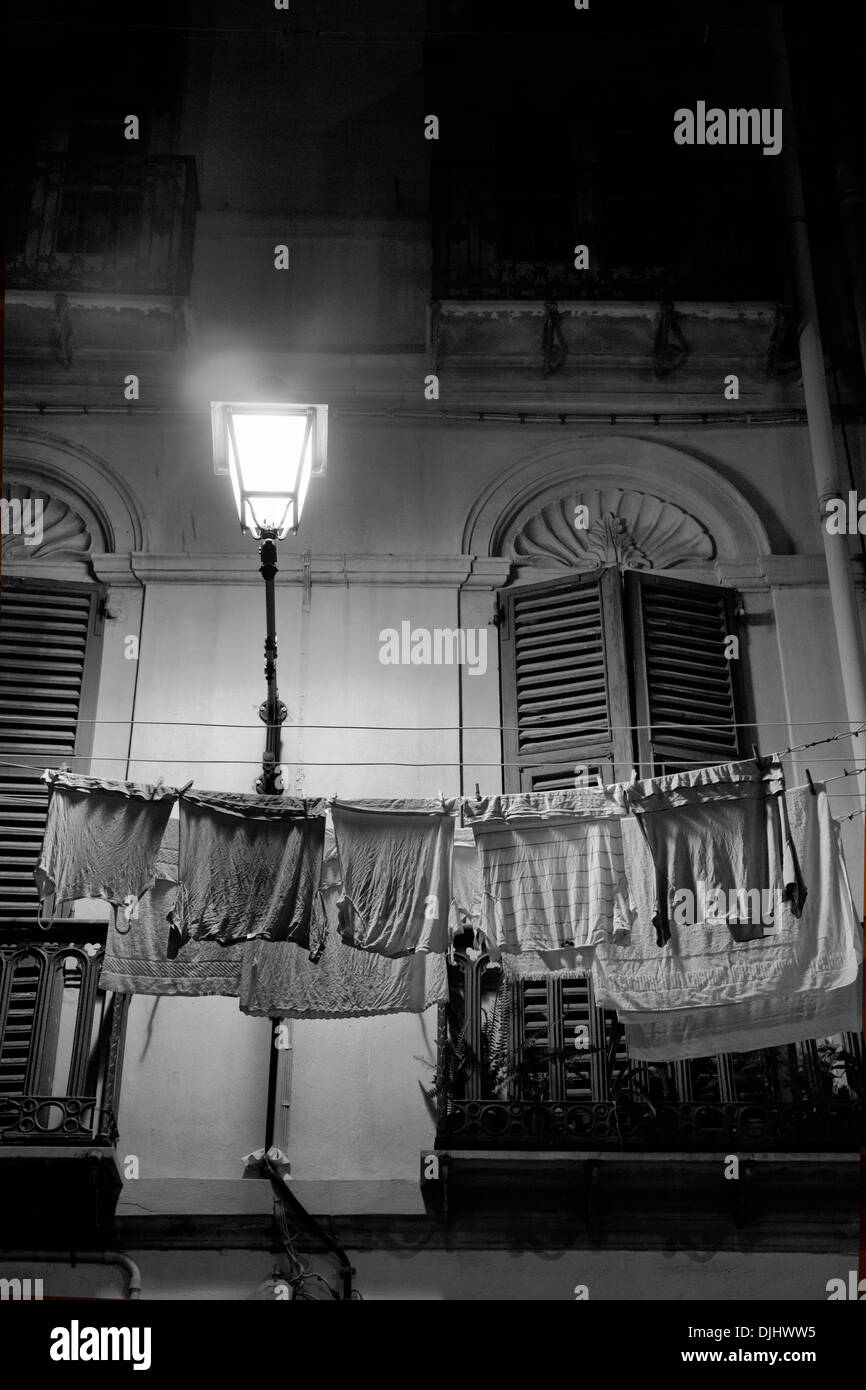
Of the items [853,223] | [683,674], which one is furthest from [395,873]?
[853,223]

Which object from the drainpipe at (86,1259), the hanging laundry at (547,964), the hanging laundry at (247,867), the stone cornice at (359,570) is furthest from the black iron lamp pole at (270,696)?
the drainpipe at (86,1259)

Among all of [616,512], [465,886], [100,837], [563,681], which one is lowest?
[465,886]

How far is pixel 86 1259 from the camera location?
9.30 metres

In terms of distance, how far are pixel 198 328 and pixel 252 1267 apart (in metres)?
6.79

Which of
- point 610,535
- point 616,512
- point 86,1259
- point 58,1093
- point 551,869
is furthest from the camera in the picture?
point 616,512

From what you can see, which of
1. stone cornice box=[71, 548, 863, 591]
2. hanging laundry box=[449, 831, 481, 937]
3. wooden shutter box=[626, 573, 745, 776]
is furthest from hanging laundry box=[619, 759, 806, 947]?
stone cornice box=[71, 548, 863, 591]

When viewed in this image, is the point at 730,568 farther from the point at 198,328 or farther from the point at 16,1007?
the point at 16,1007

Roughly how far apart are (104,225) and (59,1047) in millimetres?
6319

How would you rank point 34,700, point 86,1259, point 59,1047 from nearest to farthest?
point 86,1259
point 59,1047
point 34,700

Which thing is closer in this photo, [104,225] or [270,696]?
[270,696]

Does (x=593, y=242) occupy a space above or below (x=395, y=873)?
above

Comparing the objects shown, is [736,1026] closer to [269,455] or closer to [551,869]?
[551,869]

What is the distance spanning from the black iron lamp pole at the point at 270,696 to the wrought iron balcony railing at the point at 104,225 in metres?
3.30

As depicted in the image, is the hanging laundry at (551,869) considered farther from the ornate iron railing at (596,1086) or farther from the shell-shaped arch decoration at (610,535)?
the shell-shaped arch decoration at (610,535)
